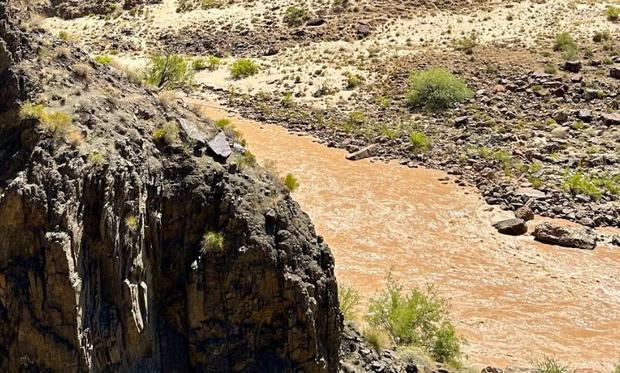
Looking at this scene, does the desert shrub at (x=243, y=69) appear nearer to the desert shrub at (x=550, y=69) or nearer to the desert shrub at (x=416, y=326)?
the desert shrub at (x=550, y=69)

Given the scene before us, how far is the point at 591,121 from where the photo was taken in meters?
36.6

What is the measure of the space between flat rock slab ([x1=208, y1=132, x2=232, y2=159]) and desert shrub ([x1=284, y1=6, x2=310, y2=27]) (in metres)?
41.4

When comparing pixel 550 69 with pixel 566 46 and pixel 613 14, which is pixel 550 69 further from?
pixel 613 14

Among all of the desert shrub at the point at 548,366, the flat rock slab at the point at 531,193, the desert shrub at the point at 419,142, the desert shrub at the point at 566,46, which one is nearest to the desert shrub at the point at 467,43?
the desert shrub at the point at 566,46

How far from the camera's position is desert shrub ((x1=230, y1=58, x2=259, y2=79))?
4603 centimetres

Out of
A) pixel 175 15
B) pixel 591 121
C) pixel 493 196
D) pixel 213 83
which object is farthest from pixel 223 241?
pixel 175 15

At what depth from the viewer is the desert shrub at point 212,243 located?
1062 cm

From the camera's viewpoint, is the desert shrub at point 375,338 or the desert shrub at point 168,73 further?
the desert shrub at point 168,73

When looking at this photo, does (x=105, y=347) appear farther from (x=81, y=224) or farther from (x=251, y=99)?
(x=251, y=99)

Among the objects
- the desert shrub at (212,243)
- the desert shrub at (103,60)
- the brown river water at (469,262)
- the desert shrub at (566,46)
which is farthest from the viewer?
the desert shrub at (566,46)

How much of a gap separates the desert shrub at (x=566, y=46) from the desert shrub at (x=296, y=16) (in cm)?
1793

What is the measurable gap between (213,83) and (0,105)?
3603cm

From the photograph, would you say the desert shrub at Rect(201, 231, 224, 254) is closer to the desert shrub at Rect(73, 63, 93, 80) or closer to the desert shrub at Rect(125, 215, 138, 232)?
the desert shrub at Rect(125, 215, 138, 232)

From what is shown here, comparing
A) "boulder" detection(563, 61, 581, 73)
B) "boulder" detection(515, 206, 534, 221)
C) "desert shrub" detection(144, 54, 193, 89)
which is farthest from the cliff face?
"boulder" detection(563, 61, 581, 73)
